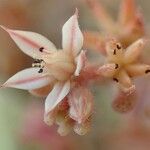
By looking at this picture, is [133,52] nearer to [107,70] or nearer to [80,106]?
[107,70]

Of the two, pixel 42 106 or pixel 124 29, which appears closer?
pixel 124 29

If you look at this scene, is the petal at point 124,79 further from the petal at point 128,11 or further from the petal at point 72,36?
the petal at point 128,11

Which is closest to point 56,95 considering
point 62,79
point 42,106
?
point 62,79

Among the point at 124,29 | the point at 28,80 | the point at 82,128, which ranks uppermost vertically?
the point at 124,29

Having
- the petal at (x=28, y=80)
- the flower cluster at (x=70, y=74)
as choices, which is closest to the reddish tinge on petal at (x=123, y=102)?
the flower cluster at (x=70, y=74)

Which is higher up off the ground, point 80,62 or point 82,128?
point 80,62

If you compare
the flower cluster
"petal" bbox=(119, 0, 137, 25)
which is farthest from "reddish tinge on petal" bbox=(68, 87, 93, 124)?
"petal" bbox=(119, 0, 137, 25)
